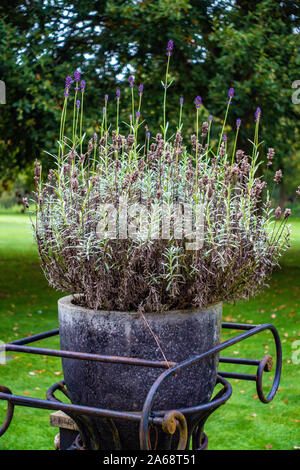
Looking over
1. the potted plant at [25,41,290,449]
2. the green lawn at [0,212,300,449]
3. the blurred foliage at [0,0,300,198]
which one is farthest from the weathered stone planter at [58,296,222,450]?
the blurred foliage at [0,0,300,198]

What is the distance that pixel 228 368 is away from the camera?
6.24 m

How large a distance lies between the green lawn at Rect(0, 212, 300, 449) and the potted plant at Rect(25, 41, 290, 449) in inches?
36.2

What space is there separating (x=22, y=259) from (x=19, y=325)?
852 centimetres

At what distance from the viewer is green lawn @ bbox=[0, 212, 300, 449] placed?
4387 millimetres

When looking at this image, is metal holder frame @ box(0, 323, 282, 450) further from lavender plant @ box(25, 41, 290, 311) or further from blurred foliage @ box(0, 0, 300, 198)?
blurred foliage @ box(0, 0, 300, 198)

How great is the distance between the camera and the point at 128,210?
2176 mm

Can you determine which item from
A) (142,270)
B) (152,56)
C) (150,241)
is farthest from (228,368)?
(152,56)

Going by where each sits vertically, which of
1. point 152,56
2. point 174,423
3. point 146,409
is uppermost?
point 152,56

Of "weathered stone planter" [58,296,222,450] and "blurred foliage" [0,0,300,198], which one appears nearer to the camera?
"weathered stone planter" [58,296,222,450]

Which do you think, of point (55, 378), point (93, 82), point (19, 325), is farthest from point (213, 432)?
point (93, 82)

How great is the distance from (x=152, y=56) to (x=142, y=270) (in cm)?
826

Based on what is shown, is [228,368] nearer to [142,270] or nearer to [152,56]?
[142,270]
